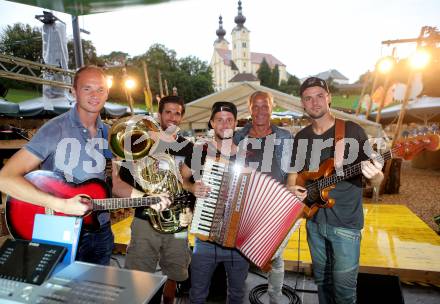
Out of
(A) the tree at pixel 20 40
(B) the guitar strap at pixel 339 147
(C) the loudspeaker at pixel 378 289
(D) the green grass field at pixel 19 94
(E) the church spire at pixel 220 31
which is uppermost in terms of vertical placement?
(E) the church spire at pixel 220 31

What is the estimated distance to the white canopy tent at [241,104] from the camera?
8336mm

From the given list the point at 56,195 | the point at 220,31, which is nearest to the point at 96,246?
the point at 56,195

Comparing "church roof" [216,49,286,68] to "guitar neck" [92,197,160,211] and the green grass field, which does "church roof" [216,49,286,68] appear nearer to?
the green grass field

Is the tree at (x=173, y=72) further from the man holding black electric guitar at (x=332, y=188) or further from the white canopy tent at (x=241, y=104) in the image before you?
the man holding black electric guitar at (x=332, y=188)

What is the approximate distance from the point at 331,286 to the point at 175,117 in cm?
273

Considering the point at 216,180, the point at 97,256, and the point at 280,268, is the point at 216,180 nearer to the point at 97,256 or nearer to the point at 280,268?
the point at 97,256

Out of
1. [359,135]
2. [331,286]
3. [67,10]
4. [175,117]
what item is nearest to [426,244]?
[331,286]

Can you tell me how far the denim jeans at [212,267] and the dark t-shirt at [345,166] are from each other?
95cm

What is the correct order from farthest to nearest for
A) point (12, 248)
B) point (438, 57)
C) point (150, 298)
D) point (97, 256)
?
point (438, 57) → point (97, 256) → point (12, 248) → point (150, 298)

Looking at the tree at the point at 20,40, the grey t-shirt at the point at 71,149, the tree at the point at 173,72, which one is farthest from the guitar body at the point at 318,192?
the tree at the point at 173,72

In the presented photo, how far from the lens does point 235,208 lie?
252 centimetres

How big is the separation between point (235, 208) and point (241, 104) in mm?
8950

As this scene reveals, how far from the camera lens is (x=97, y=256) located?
2389 mm

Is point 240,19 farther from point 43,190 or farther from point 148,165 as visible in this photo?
point 43,190
